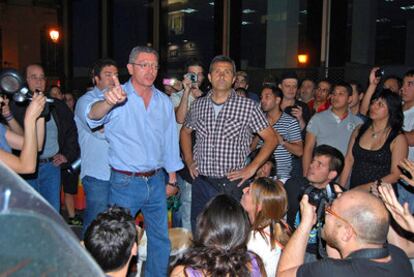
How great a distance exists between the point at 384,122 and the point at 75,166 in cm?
327

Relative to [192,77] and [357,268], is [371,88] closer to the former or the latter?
[192,77]

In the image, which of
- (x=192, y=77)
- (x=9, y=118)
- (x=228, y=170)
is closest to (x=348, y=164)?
(x=228, y=170)

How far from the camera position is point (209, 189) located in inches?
158

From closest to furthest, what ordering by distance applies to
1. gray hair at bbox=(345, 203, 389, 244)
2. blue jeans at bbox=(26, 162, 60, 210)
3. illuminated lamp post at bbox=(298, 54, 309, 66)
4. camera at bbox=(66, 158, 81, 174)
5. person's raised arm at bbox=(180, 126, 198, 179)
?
gray hair at bbox=(345, 203, 389, 244)
person's raised arm at bbox=(180, 126, 198, 179)
blue jeans at bbox=(26, 162, 60, 210)
camera at bbox=(66, 158, 81, 174)
illuminated lamp post at bbox=(298, 54, 309, 66)

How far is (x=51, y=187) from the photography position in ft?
15.6

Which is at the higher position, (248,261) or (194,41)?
(194,41)

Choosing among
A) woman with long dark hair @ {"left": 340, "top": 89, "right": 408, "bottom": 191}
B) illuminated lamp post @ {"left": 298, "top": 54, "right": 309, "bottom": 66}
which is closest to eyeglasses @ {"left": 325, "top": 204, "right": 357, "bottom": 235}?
woman with long dark hair @ {"left": 340, "top": 89, "right": 408, "bottom": 191}

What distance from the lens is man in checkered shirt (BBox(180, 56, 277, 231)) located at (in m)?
3.92

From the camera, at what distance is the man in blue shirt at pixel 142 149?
3609 millimetres

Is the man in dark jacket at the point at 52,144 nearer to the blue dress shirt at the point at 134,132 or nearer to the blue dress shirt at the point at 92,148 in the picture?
the blue dress shirt at the point at 92,148

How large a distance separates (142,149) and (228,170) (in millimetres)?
756

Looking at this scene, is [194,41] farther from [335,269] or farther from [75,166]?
[335,269]

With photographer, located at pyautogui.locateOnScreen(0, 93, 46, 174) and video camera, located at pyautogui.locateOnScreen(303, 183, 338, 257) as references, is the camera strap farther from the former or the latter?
photographer, located at pyautogui.locateOnScreen(0, 93, 46, 174)

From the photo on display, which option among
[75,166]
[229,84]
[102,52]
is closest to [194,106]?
[229,84]
